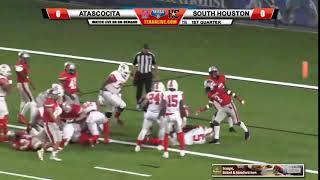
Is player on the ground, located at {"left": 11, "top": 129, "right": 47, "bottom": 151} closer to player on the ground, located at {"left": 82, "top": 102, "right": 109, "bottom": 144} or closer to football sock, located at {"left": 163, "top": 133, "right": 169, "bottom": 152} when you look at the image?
player on the ground, located at {"left": 82, "top": 102, "right": 109, "bottom": 144}

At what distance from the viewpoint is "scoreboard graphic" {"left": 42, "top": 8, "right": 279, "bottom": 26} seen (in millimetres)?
13578

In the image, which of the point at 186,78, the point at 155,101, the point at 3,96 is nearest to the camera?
the point at 155,101

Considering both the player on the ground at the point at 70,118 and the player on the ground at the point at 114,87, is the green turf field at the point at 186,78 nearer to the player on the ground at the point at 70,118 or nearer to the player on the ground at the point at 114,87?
the player on the ground at the point at 70,118

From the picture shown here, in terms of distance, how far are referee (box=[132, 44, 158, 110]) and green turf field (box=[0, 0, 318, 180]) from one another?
31.0 inches

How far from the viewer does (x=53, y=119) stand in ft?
63.8

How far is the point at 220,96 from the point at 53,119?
4.29 meters

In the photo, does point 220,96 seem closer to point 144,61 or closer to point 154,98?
point 154,98

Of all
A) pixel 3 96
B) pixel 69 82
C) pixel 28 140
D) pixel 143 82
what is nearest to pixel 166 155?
pixel 28 140

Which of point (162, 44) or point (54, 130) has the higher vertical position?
point (162, 44)

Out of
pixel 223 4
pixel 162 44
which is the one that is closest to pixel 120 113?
pixel 162 44

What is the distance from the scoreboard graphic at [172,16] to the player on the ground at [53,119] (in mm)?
5930

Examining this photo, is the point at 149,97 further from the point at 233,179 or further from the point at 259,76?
the point at 259,76

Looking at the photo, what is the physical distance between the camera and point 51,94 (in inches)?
773

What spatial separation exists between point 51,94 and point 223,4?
19691 mm
